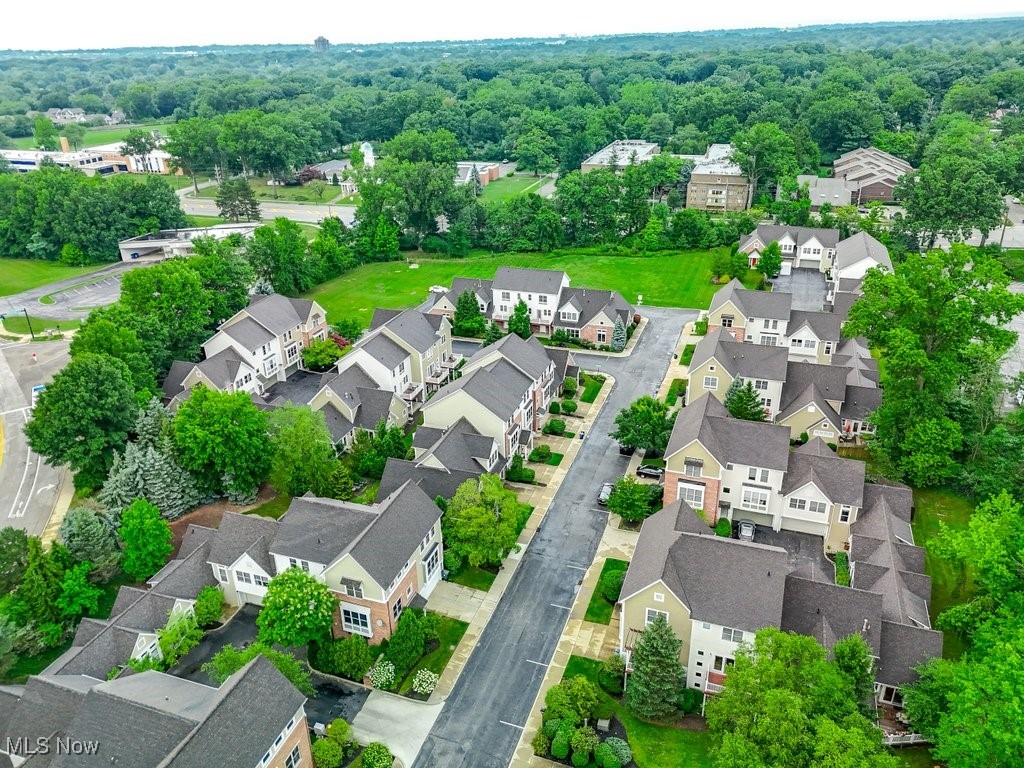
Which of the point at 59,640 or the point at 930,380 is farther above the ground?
the point at 930,380

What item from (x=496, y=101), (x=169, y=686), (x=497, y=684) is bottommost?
(x=497, y=684)

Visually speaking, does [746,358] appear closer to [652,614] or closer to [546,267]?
[652,614]

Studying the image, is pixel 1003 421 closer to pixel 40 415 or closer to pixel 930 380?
pixel 930 380

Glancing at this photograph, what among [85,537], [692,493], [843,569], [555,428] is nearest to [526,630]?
[692,493]

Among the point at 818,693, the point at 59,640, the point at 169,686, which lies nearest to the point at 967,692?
the point at 818,693

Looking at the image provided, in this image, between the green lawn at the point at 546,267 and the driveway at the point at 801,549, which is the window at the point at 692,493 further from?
the green lawn at the point at 546,267

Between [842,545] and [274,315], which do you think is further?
[274,315]
